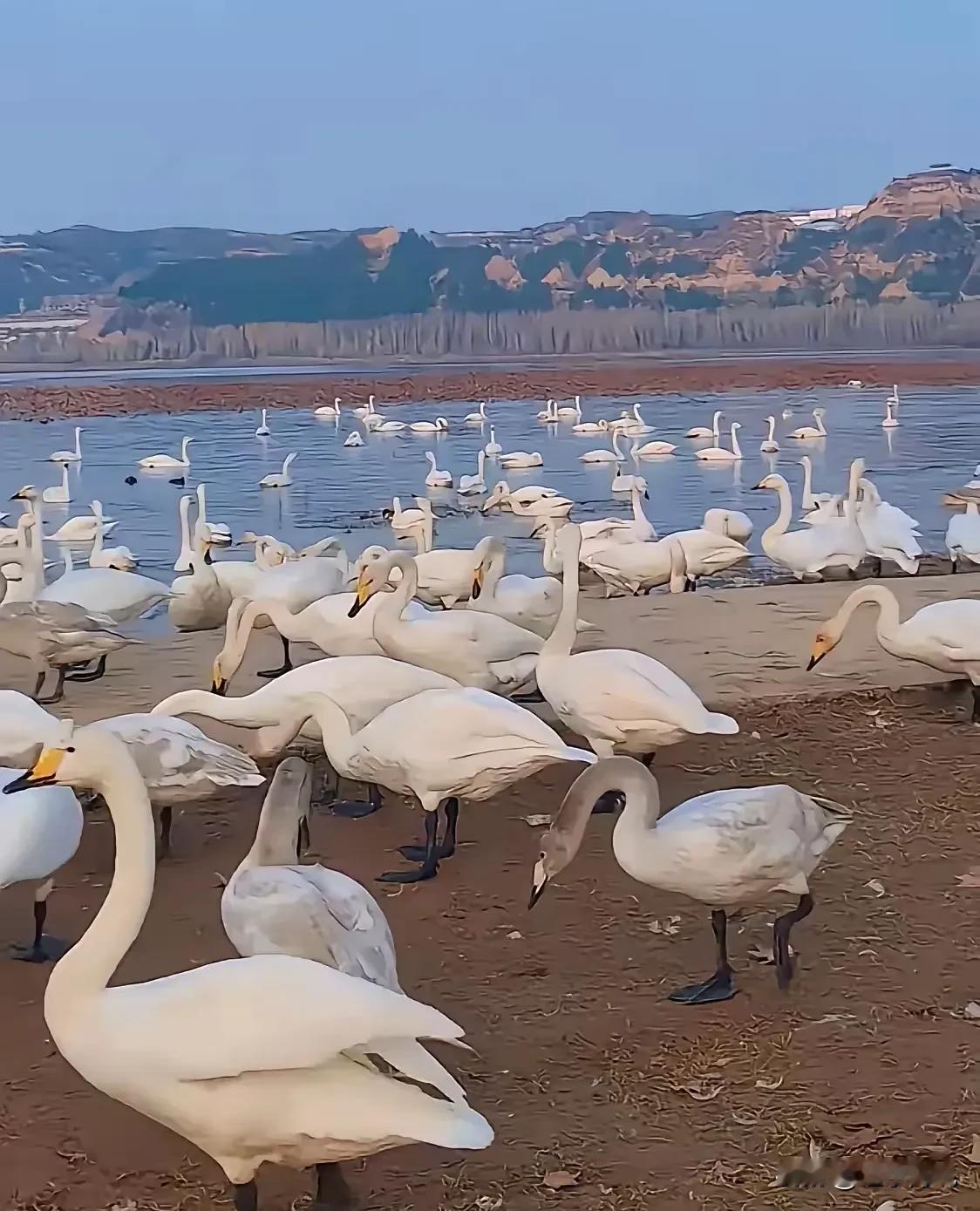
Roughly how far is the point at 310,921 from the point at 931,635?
4.19 meters

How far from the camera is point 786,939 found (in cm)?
462

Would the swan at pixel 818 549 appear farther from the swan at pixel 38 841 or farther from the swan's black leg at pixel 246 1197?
the swan's black leg at pixel 246 1197

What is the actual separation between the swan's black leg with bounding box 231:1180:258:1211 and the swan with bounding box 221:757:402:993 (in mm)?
573

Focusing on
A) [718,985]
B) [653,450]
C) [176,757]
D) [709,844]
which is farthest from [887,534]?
[653,450]

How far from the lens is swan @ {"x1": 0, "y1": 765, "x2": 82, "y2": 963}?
4676 mm

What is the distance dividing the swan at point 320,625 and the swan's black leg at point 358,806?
4.33ft

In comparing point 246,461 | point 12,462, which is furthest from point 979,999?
point 12,462

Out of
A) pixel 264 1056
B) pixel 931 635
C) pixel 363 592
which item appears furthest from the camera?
pixel 363 592

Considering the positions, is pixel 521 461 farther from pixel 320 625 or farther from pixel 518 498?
pixel 320 625

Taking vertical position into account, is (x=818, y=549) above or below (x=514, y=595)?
below

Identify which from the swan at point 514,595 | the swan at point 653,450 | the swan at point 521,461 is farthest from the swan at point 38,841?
the swan at point 653,450

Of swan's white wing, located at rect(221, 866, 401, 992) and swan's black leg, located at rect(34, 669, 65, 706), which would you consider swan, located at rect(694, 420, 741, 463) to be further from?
swan's white wing, located at rect(221, 866, 401, 992)

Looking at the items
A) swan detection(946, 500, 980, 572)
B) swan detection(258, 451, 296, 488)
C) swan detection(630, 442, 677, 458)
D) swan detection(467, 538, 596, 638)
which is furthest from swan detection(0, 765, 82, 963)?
swan detection(630, 442, 677, 458)

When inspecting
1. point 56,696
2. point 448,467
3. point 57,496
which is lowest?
point 448,467
